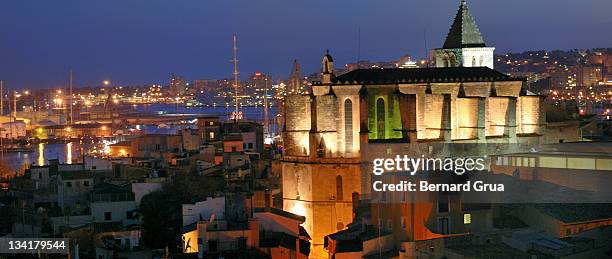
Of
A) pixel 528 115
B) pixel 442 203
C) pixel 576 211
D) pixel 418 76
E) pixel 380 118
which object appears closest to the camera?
pixel 442 203

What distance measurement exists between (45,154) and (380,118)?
73.0 meters

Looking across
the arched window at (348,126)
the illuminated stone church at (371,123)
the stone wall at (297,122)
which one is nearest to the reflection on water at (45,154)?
the stone wall at (297,122)

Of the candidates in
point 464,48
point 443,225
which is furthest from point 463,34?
point 443,225

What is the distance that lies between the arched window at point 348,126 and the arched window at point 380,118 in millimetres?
786

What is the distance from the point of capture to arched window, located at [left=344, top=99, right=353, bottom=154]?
33.5 meters

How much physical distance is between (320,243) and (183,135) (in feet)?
82.3

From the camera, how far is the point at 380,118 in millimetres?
33594

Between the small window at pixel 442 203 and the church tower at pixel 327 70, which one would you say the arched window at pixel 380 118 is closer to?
the church tower at pixel 327 70

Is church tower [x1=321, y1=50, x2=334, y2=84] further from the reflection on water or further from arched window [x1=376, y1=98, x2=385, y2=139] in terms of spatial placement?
the reflection on water

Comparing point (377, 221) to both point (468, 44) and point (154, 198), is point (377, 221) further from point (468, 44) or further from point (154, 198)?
point (468, 44)

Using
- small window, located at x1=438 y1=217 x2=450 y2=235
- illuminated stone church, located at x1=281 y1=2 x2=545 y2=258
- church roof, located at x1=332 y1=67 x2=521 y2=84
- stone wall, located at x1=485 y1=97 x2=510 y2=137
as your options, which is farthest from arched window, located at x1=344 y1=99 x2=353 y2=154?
small window, located at x1=438 y1=217 x2=450 y2=235

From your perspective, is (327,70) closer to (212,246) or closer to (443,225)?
(212,246)

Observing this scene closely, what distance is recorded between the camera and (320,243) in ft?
102

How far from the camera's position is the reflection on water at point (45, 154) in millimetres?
86812
